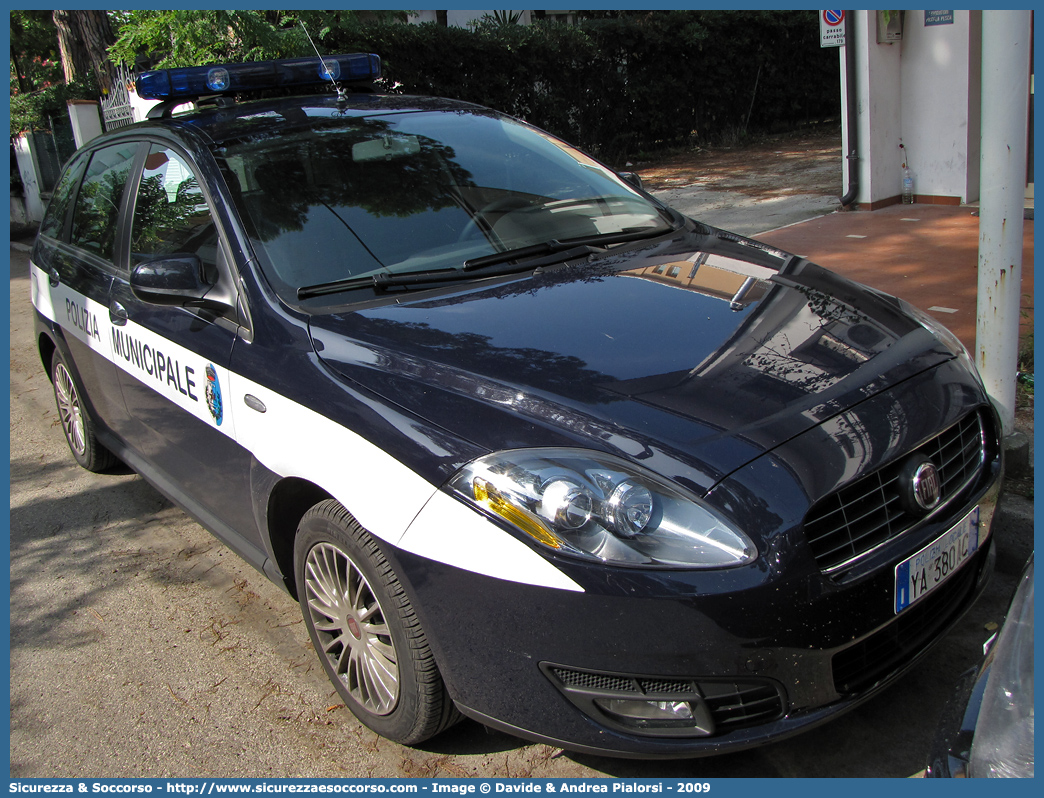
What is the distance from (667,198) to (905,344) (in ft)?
31.4

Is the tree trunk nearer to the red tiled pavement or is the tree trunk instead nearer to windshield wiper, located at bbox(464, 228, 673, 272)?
the red tiled pavement

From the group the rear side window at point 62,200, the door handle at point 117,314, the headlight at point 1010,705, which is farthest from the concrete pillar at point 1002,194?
the rear side window at point 62,200

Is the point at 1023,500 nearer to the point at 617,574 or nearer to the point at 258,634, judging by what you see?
the point at 617,574

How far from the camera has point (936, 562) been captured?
2240 millimetres

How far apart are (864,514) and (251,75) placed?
11.2ft

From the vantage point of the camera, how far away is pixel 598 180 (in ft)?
12.2

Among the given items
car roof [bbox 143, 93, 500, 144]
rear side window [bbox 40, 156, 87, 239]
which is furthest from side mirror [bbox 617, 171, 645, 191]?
rear side window [bbox 40, 156, 87, 239]

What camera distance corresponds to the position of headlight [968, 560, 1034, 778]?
5.29ft

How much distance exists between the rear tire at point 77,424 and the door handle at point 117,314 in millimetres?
960

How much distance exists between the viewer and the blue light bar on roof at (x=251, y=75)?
3.90 metres

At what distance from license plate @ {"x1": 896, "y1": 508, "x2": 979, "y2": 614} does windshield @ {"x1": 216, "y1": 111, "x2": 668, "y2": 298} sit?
161 cm

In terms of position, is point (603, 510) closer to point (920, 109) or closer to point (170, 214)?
point (170, 214)

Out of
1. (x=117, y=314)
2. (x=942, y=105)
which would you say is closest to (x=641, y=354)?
(x=117, y=314)
